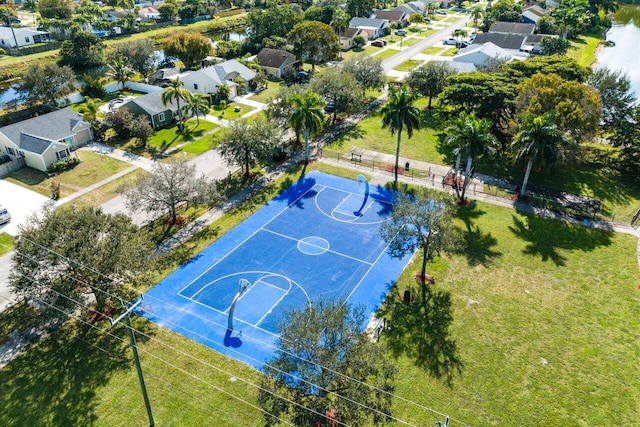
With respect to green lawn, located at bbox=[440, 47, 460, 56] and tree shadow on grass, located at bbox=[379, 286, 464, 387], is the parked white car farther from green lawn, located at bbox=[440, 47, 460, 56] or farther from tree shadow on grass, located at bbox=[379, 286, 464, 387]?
green lawn, located at bbox=[440, 47, 460, 56]

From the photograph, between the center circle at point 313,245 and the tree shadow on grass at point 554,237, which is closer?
the tree shadow on grass at point 554,237

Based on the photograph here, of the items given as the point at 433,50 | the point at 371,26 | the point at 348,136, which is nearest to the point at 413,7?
the point at 371,26

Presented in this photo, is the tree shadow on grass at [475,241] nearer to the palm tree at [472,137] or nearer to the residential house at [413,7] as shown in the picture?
the palm tree at [472,137]

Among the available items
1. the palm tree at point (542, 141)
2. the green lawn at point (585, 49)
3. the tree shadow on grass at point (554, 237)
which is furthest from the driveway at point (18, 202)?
the green lawn at point (585, 49)

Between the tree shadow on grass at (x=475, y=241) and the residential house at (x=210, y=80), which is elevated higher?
the residential house at (x=210, y=80)

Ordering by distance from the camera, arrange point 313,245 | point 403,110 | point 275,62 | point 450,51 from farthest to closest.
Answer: point 450,51, point 275,62, point 403,110, point 313,245

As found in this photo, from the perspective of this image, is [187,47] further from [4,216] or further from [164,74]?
[4,216]

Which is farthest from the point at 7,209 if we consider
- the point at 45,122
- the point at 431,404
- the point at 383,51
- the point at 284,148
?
the point at 383,51

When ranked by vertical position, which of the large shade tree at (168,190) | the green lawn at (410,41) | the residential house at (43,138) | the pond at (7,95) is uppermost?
the large shade tree at (168,190)

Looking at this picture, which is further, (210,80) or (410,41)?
(410,41)
